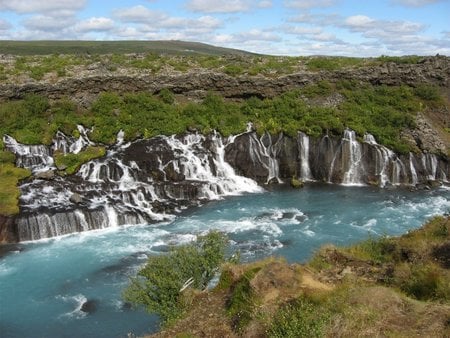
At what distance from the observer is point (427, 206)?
41.4 metres

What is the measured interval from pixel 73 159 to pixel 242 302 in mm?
30800

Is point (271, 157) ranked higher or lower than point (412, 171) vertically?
higher

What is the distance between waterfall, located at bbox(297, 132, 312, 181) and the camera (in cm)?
4981

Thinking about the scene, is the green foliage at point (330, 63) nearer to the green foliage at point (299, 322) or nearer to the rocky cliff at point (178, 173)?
the rocky cliff at point (178, 173)

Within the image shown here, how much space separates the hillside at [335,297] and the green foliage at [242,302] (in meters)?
0.04

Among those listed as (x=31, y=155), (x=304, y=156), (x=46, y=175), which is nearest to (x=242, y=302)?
(x=46, y=175)

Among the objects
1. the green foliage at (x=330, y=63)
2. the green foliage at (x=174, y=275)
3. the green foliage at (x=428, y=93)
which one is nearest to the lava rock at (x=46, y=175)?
the green foliage at (x=174, y=275)

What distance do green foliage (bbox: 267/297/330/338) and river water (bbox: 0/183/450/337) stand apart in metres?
10.4

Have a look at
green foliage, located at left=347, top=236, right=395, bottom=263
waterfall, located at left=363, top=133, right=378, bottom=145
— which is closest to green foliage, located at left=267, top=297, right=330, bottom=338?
green foliage, located at left=347, top=236, right=395, bottom=263

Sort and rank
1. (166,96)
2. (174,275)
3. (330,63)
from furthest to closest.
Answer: (330,63), (166,96), (174,275)

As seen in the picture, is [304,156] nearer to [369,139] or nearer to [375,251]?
[369,139]

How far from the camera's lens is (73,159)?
44.0 m

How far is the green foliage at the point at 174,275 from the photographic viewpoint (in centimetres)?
1978

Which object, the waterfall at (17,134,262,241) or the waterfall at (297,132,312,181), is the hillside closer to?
the waterfall at (17,134,262,241)
